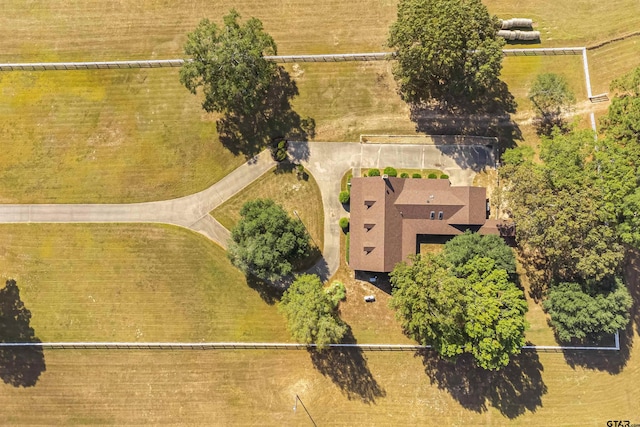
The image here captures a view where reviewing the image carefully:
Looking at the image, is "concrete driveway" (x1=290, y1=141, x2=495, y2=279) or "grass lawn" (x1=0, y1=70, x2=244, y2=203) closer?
"concrete driveway" (x1=290, y1=141, x2=495, y2=279)

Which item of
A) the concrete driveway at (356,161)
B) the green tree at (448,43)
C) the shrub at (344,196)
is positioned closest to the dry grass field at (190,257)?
the concrete driveway at (356,161)

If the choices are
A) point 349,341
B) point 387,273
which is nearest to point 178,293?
point 349,341

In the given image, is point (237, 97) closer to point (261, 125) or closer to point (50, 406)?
point (261, 125)

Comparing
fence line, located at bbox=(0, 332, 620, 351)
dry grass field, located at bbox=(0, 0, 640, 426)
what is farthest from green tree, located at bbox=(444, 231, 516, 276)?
fence line, located at bbox=(0, 332, 620, 351)

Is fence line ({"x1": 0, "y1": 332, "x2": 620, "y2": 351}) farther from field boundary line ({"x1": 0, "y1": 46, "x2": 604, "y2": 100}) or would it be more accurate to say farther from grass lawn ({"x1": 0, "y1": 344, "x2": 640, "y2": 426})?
field boundary line ({"x1": 0, "y1": 46, "x2": 604, "y2": 100})

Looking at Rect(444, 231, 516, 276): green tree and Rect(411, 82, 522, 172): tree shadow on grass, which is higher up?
Rect(411, 82, 522, 172): tree shadow on grass

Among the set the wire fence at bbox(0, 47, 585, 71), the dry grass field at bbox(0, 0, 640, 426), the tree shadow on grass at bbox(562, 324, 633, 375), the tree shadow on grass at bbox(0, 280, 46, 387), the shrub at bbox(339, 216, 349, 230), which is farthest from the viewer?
the wire fence at bbox(0, 47, 585, 71)

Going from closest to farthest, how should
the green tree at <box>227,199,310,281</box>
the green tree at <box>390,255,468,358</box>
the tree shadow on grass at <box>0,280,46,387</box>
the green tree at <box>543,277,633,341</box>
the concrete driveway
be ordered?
the green tree at <box>390,255,468,358</box>, the green tree at <box>543,277,633,341</box>, the green tree at <box>227,199,310,281</box>, the concrete driveway, the tree shadow on grass at <box>0,280,46,387</box>
